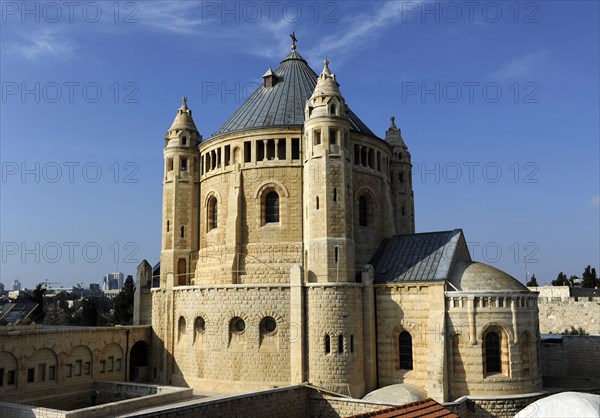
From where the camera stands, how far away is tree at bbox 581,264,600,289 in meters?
84.3

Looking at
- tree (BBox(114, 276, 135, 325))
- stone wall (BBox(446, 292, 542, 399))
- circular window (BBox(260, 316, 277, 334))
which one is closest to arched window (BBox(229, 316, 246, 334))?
circular window (BBox(260, 316, 277, 334))

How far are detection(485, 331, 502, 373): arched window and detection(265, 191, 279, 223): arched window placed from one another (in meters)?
14.7

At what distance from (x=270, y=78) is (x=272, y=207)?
34.8 feet

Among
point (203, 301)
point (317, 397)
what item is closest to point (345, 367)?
point (317, 397)

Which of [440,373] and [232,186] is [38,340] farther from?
[440,373]

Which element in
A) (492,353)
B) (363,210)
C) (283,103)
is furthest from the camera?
(283,103)

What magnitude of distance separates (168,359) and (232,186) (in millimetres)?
12197

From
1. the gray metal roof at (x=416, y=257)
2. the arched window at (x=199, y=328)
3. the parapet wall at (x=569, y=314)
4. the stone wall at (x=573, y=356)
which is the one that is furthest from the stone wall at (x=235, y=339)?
the parapet wall at (x=569, y=314)

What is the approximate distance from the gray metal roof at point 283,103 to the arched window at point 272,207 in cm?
460

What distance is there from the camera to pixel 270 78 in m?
40.9

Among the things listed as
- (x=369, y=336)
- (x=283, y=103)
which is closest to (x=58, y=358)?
(x=369, y=336)

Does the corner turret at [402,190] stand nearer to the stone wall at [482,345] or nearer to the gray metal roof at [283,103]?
the gray metal roof at [283,103]

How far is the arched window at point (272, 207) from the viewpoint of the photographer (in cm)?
3612

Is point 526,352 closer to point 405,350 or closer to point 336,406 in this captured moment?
point 405,350
